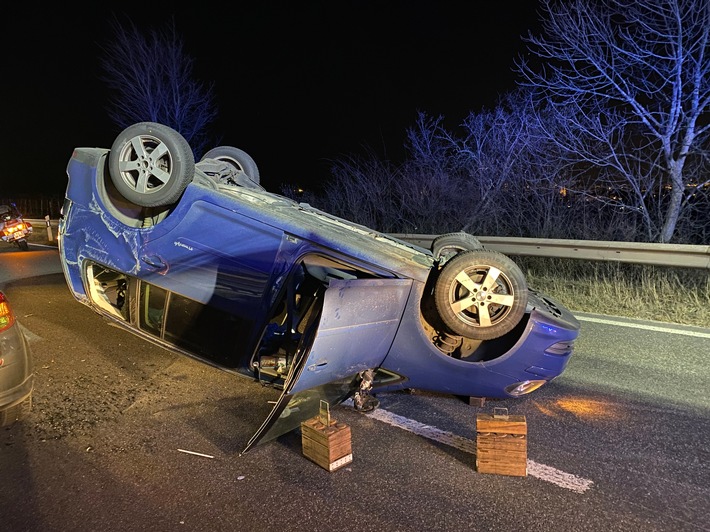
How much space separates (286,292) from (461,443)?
1471 mm

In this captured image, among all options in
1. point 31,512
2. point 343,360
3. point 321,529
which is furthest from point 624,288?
point 31,512

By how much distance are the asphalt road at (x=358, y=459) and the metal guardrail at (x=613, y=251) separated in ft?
6.49

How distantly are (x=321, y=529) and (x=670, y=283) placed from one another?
20.2 ft

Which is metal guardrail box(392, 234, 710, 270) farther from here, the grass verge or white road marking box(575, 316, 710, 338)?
white road marking box(575, 316, 710, 338)

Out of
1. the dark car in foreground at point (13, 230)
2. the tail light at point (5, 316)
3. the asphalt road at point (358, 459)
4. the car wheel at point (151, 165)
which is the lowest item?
the dark car in foreground at point (13, 230)

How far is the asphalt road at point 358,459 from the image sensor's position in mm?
2383

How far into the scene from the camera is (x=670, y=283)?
6.57m

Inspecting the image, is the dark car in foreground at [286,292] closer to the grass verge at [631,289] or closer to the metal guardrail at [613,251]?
the grass verge at [631,289]

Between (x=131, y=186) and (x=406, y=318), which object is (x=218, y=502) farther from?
(x=131, y=186)

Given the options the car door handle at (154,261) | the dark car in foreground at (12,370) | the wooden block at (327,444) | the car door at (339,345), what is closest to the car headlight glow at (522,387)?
the car door at (339,345)

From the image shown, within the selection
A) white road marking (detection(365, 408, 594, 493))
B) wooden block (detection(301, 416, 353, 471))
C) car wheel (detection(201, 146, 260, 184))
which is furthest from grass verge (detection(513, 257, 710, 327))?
wooden block (detection(301, 416, 353, 471))

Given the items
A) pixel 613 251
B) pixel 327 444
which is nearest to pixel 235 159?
pixel 327 444

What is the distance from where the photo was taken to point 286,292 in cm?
335

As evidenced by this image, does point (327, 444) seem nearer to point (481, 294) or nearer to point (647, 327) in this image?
point (481, 294)
